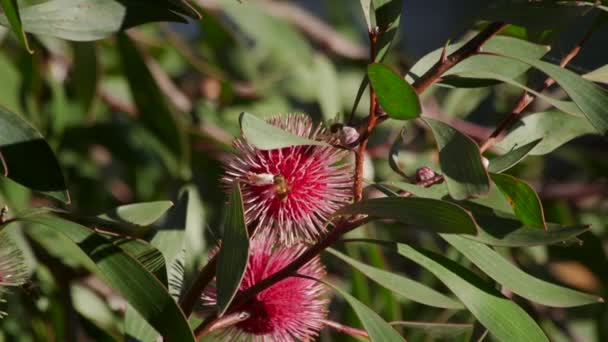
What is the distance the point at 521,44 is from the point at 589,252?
993mm

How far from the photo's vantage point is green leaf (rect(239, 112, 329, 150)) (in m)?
0.73

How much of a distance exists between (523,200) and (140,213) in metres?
0.36

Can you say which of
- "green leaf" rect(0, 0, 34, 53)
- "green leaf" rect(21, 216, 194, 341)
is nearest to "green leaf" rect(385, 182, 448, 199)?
"green leaf" rect(21, 216, 194, 341)

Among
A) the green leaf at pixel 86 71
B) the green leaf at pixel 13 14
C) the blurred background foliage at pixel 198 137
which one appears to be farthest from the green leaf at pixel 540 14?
the green leaf at pixel 86 71

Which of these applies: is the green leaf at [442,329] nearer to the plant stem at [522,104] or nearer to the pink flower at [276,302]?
the pink flower at [276,302]

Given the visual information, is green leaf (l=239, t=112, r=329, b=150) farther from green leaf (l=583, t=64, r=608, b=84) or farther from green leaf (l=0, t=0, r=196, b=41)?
green leaf (l=583, t=64, r=608, b=84)

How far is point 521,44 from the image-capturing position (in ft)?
2.97

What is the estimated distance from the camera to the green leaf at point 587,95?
780 mm

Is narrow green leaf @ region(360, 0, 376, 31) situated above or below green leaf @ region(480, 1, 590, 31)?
below

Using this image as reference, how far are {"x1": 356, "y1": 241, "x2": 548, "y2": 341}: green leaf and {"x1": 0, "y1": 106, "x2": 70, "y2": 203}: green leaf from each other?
31cm

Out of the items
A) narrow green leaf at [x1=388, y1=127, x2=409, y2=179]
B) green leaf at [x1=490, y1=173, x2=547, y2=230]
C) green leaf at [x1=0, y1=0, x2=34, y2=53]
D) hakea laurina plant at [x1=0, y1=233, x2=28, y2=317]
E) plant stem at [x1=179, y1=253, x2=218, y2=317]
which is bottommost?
hakea laurina plant at [x1=0, y1=233, x2=28, y2=317]

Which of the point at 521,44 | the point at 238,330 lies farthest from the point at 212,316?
the point at 521,44

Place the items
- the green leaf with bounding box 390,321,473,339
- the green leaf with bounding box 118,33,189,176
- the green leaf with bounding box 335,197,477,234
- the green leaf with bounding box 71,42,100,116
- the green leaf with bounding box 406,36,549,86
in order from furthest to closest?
the green leaf with bounding box 118,33,189,176 → the green leaf with bounding box 71,42,100,116 → the green leaf with bounding box 390,321,473,339 → the green leaf with bounding box 406,36,549,86 → the green leaf with bounding box 335,197,477,234

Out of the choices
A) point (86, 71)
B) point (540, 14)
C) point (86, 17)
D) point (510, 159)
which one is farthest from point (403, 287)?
point (86, 71)
